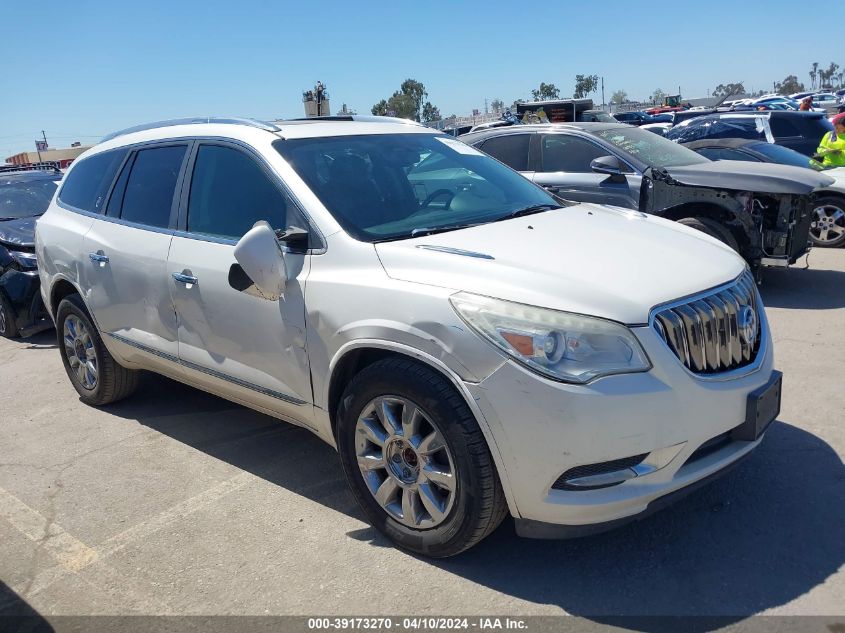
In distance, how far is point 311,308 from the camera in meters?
3.41

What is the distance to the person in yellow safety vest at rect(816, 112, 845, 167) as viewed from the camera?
989 cm

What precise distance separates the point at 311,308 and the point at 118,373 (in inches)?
100

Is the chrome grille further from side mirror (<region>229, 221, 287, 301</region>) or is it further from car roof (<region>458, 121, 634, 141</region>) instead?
car roof (<region>458, 121, 634, 141</region>)

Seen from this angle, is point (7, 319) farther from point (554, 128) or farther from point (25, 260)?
point (554, 128)

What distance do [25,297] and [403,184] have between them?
5433 millimetres

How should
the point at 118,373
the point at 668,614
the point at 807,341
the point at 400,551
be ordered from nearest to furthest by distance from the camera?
the point at 668,614 < the point at 400,551 < the point at 118,373 < the point at 807,341

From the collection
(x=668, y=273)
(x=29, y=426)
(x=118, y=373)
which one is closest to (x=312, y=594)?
(x=668, y=273)

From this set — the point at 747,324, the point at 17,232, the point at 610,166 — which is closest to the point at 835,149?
the point at 610,166

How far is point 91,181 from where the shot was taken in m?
5.24

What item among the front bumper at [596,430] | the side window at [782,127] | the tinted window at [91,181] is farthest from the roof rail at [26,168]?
the side window at [782,127]

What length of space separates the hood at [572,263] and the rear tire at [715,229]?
360cm

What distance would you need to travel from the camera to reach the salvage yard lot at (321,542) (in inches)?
117

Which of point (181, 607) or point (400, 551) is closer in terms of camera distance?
point (181, 607)

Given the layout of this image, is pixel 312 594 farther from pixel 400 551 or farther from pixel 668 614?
pixel 668 614
